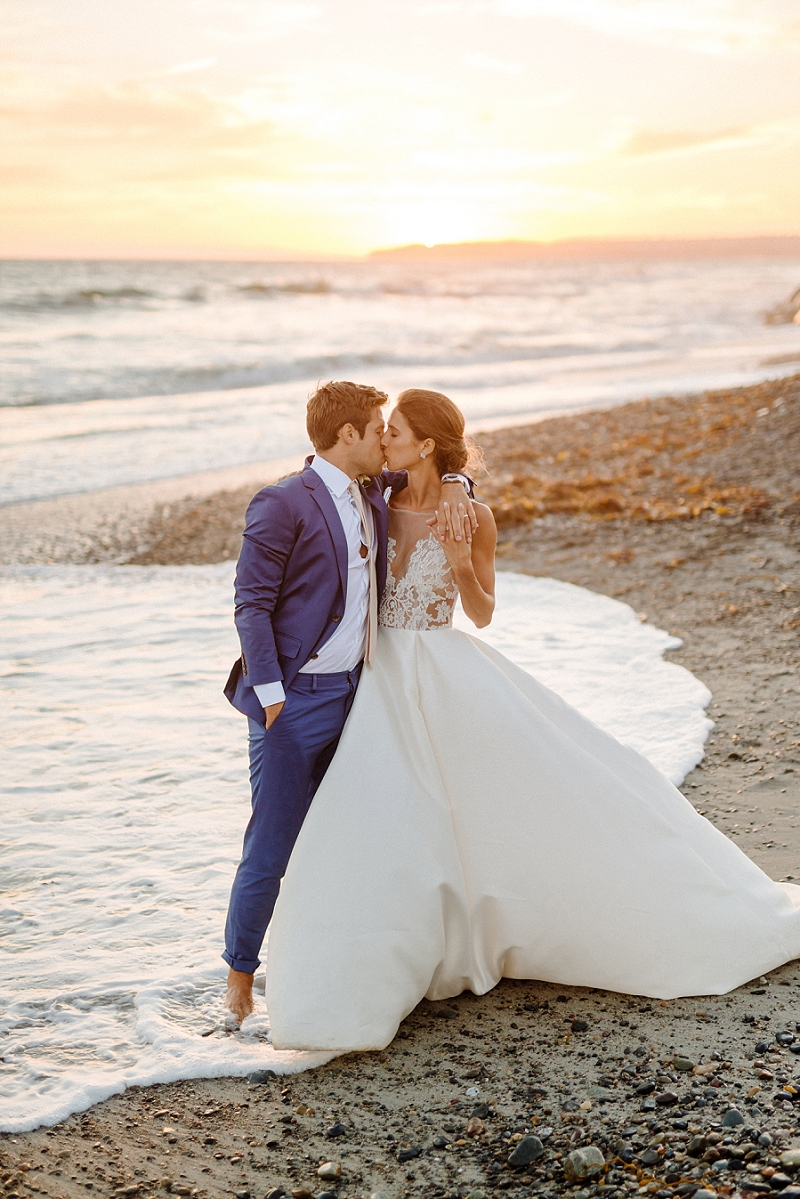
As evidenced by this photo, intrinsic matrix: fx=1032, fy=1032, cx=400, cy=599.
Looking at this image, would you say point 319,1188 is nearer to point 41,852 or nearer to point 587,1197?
point 587,1197

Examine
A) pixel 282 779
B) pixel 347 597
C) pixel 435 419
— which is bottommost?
pixel 282 779

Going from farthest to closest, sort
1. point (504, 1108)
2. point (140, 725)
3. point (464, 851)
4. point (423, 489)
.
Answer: point (140, 725) < point (423, 489) < point (464, 851) < point (504, 1108)

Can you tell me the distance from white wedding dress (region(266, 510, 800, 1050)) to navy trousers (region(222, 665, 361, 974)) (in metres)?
0.11

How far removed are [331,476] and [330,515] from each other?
14 centimetres

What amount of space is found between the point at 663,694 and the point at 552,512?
175 inches

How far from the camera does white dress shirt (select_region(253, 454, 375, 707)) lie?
129 inches

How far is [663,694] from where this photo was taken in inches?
252

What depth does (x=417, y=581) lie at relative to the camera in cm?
343

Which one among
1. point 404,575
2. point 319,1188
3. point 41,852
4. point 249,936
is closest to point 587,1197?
point 319,1188

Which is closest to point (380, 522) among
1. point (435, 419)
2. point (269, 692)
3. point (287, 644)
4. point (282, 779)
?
point (435, 419)

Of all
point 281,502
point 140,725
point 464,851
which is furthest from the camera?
point 140,725

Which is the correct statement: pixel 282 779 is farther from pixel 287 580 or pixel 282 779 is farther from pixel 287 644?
pixel 287 580

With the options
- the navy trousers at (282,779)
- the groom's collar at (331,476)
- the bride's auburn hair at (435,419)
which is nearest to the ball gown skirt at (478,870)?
the navy trousers at (282,779)

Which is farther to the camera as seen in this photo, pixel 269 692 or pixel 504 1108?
pixel 269 692
